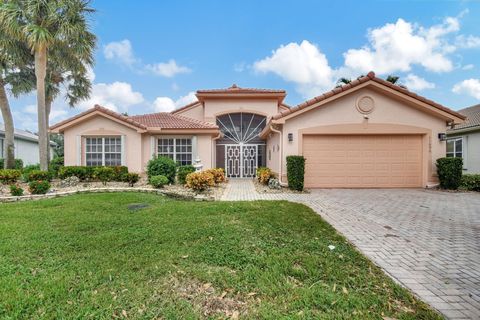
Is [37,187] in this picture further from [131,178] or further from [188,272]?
[188,272]


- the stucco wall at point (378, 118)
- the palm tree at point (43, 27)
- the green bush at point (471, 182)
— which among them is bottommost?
the green bush at point (471, 182)

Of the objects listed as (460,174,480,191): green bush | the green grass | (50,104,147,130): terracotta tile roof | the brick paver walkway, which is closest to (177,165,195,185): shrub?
the brick paver walkway

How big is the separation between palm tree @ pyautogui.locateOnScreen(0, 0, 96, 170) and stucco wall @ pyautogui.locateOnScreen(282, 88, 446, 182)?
1275cm

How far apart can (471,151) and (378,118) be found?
804 cm

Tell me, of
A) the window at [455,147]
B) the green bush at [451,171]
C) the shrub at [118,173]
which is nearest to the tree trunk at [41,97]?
the shrub at [118,173]

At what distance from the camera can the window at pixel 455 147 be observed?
52.0 ft

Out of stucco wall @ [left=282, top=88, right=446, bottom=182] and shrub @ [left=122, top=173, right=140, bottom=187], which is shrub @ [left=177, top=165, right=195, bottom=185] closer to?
shrub @ [left=122, top=173, right=140, bottom=187]

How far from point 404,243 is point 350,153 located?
7.83 metres

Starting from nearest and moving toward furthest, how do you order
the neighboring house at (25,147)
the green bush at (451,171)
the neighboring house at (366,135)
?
the green bush at (451,171) → the neighboring house at (366,135) → the neighboring house at (25,147)

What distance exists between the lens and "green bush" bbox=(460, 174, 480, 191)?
11658 millimetres

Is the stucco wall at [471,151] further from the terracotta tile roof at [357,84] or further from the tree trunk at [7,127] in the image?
the tree trunk at [7,127]

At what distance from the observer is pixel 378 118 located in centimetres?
1197

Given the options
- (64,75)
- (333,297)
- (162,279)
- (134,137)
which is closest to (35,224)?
(162,279)

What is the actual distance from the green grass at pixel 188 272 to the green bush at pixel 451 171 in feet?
30.5
